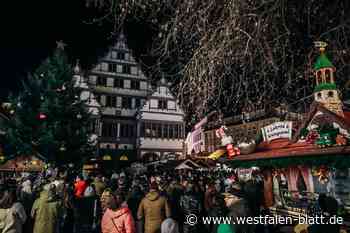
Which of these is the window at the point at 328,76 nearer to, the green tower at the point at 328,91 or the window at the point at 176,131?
the green tower at the point at 328,91

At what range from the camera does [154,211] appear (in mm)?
6434

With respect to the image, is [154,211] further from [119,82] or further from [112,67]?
[112,67]

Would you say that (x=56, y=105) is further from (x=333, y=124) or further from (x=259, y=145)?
(x=333, y=124)

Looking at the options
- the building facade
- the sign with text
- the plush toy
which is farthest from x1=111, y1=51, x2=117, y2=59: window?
the plush toy

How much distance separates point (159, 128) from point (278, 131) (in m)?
25.6

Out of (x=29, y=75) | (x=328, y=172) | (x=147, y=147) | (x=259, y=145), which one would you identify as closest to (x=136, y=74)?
(x=147, y=147)

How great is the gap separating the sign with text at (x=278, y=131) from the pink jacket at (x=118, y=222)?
647cm

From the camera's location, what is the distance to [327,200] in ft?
15.0

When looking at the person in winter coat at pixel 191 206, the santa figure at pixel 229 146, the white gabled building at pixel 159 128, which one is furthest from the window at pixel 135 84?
the person in winter coat at pixel 191 206

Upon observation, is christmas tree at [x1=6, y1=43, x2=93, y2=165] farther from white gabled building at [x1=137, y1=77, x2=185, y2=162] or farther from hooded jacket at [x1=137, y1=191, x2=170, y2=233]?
hooded jacket at [x1=137, y1=191, x2=170, y2=233]

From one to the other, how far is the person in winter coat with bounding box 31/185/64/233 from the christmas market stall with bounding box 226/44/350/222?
6080mm

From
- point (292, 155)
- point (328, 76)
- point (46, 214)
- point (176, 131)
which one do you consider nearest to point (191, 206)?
point (292, 155)

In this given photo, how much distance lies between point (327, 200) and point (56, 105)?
23.7 metres

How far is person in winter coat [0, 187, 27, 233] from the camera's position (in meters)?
5.76
